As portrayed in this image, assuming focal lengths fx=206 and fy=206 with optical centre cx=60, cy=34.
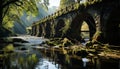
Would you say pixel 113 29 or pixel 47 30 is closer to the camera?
pixel 113 29

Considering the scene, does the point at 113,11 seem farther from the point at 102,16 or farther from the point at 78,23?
the point at 78,23

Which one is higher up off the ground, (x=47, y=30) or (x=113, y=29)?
(x=47, y=30)

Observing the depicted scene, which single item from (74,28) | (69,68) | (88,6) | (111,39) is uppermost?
(88,6)

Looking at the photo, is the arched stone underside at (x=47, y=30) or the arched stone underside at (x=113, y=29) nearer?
the arched stone underside at (x=113, y=29)

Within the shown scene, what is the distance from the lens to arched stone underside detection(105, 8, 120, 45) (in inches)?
835

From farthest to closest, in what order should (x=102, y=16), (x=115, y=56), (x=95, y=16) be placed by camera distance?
(x=95, y=16) < (x=102, y=16) < (x=115, y=56)

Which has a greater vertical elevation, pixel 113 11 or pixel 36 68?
pixel 113 11

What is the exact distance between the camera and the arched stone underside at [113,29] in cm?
2121

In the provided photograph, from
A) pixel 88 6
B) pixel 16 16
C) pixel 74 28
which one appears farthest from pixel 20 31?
pixel 88 6

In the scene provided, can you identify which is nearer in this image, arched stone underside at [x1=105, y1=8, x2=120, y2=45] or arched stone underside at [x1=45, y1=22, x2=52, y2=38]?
arched stone underside at [x1=105, y1=8, x2=120, y2=45]

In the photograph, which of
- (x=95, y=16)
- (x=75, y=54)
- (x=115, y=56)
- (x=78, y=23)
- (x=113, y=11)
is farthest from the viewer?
(x=78, y=23)

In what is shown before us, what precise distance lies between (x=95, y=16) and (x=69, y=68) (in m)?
12.8

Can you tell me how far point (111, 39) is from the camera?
70.8ft

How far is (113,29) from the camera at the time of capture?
22078mm
